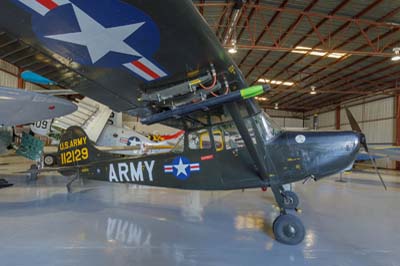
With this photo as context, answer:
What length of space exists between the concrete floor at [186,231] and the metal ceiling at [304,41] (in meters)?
2.19

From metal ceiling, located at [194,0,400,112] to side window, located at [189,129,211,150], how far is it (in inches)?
230

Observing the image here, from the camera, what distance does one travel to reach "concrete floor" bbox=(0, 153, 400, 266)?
9.04 feet

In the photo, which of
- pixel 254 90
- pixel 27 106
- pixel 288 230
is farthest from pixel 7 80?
pixel 288 230

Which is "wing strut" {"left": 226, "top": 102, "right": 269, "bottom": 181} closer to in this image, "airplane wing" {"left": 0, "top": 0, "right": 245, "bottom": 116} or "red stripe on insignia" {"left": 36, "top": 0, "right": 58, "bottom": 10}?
"airplane wing" {"left": 0, "top": 0, "right": 245, "bottom": 116}

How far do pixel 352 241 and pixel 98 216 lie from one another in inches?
165

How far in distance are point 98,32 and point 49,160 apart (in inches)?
433

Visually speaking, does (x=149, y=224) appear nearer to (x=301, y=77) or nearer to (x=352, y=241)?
(x=352, y=241)

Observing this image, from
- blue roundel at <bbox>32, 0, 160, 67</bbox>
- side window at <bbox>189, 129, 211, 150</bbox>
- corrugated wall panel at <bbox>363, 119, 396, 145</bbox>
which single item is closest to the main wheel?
side window at <bbox>189, 129, 211, 150</bbox>

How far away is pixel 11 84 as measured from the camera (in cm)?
1830

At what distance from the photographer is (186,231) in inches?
142

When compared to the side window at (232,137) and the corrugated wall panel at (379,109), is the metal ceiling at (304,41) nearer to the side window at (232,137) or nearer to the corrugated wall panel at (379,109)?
the corrugated wall panel at (379,109)

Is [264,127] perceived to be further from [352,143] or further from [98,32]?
[98,32]

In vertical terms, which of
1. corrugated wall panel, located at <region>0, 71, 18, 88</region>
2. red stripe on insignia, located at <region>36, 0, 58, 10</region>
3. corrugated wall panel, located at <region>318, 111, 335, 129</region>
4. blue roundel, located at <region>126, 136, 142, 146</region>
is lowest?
blue roundel, located at <region>126, 136, 142, 146</region>

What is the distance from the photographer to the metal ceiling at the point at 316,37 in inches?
342
